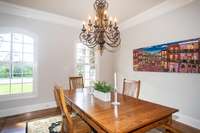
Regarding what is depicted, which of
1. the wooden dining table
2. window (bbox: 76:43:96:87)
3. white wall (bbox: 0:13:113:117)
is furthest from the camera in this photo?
window (bbox: 76:43:96:87)

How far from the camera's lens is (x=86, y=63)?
471 cm

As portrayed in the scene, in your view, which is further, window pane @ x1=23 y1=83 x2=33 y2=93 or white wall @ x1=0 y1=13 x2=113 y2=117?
window pane @ x1=23 y1=83 x2=33 y2=93

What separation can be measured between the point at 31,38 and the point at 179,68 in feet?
12.7

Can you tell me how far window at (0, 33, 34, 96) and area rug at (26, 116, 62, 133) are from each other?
3.78ft

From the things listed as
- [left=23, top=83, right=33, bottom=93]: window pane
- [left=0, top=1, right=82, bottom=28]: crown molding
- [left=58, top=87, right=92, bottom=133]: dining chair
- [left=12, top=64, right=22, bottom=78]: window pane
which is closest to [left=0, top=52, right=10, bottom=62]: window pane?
[left=12, top=64, right=22, bottom=78]: window pane

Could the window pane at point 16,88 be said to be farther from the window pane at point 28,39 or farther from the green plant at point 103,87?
the green plant at point 103,87

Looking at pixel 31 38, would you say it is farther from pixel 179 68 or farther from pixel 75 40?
pixel 179 68

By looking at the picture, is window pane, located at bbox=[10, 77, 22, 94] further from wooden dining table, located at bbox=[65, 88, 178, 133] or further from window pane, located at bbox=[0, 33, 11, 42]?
wooden dining table, located at bbox=[65, 88, 178, 133]

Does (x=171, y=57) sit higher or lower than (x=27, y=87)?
higher

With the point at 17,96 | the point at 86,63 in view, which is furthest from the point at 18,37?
the point at 86,63

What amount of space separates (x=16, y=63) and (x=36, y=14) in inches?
57.6

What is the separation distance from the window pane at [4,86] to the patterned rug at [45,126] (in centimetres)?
115

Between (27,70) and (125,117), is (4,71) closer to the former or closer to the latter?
(27,70)

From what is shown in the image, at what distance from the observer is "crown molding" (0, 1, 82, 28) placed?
10.9 ft
